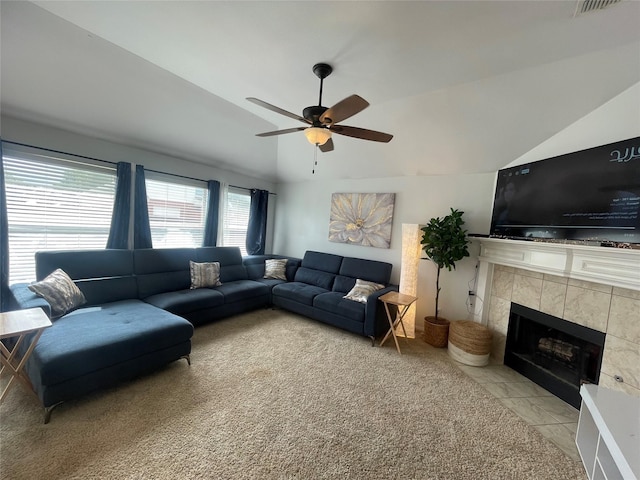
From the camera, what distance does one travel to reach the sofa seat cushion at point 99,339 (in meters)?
1.76

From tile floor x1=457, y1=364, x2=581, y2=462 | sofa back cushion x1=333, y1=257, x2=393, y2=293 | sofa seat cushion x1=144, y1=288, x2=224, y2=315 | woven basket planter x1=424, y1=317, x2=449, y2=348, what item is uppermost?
sofa back cushion x1=333, y1=257, x2=393, y2=293

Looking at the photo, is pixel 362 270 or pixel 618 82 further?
pixel 362 270

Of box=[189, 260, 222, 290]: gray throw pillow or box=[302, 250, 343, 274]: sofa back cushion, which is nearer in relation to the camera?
box=[189, 260, 222, 290]: gray throw pillow

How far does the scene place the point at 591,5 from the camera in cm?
146

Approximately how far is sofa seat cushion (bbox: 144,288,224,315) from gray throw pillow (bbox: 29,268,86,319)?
0.70m

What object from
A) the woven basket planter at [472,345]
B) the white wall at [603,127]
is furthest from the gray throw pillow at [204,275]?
the white wall at [603,127]

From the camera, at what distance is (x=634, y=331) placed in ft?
6.26

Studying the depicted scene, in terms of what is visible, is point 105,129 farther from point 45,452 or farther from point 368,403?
point 368,403

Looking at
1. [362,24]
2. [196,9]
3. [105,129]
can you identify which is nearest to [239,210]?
[105,129]

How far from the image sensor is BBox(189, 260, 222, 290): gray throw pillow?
3.77 metres

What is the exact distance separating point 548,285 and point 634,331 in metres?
0.67

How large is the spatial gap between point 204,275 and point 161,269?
0.57 m

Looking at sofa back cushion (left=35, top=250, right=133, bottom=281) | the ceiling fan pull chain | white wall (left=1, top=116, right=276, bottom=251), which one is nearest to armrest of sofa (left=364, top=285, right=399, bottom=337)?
the ceiling fan pull chain

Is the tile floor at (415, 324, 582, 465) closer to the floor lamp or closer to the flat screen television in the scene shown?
the floor lamp
